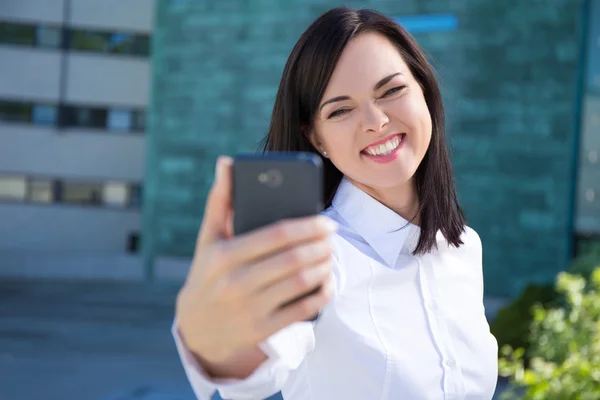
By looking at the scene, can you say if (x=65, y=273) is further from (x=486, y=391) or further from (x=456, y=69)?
(x=486, y=391)

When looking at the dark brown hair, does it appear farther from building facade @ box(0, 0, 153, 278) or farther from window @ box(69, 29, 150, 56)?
window @ box(69, 29, 150, 56)

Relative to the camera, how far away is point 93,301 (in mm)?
14719

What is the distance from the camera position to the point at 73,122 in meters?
21.1

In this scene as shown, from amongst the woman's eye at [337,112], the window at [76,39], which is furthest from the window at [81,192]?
the woman's eye at [337,112]

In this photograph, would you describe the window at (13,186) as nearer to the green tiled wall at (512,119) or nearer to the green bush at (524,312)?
the green tiled wall at (512,119)

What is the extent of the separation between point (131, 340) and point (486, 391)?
32.0ft

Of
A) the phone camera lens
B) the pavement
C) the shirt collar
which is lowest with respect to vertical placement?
the pavement

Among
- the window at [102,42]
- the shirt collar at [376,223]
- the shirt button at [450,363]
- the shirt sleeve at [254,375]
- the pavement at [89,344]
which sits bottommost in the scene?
the pavement at [89,344]

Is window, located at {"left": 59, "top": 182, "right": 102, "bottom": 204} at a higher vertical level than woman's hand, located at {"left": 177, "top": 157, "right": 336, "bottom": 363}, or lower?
lower

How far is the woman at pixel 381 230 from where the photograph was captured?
1.39m

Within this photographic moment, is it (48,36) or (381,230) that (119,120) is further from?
(381,230)

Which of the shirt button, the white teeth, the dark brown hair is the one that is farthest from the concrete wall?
the shirt button

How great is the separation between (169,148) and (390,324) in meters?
15.4

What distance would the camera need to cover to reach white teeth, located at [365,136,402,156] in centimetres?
143
